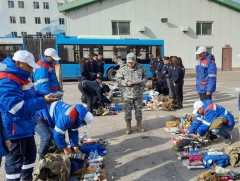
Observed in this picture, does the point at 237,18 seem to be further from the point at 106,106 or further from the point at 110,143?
the point at 110,143

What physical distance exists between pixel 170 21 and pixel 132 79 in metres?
18.4

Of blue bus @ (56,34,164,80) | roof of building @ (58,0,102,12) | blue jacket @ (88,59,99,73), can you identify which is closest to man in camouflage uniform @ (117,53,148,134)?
blue jacket @ (88,59,99,73)

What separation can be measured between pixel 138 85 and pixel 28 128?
2.99m

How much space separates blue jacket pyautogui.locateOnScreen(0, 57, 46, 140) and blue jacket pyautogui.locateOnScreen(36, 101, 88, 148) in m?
0.71

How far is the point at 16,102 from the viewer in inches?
105

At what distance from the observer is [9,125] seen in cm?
280

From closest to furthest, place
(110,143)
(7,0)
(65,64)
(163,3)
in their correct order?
(110,143)
(65,64)
(163,3)
(7,0)

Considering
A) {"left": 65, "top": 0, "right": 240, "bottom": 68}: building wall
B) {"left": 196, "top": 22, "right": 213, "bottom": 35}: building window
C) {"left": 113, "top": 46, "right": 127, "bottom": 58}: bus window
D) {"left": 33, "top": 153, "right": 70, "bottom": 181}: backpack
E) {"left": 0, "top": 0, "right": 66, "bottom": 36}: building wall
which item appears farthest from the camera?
{"left": 0, "top": 0, "right": 66, "bottom": 36}: building wall

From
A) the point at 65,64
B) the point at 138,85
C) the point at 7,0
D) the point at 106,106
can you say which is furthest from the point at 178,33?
the point at 7,0

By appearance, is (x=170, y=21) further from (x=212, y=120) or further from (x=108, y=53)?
(x=212, y=120)

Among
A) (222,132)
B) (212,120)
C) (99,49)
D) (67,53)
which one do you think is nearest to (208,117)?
(212,120)

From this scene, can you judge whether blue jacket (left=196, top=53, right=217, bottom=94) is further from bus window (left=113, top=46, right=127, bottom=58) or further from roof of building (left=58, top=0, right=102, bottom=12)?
roof of building (left=58, top=0, right=102, bottom=12)

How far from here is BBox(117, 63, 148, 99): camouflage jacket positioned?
17.9ft

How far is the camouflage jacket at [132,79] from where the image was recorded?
5457mm
